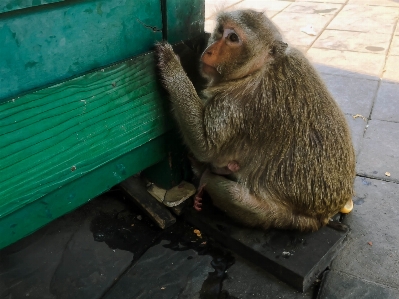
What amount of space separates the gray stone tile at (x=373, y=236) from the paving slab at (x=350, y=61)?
7.11ft

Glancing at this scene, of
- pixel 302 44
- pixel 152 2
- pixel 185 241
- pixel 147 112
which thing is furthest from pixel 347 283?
pixel 302 44

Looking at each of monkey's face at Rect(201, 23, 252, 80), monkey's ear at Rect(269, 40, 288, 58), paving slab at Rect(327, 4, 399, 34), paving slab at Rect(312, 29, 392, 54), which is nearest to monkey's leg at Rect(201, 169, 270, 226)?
monkey's face at Rect(201, 23, 252, 80)

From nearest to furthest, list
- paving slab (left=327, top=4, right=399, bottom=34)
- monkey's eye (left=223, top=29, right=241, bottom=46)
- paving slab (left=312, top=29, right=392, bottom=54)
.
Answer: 1. monkey's eye (left=223, top=29, right=241, bottom=46)
2. paving slab (left=312, top=29, right=392, bottom=54)
3. paving slab (left=327, top=4, right=399, bottom=34)

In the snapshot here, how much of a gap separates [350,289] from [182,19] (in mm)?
1836

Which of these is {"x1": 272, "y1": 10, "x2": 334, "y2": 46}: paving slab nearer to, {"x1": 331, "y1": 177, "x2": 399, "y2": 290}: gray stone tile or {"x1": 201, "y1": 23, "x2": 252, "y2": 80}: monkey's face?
{"x1": 331, "y1": 177, "x2": 399, "y2": 290}: gray stone tile

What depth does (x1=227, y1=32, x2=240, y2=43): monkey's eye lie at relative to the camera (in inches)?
89.3

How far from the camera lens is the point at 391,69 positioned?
506 cm

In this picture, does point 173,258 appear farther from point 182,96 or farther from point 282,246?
point 182,96

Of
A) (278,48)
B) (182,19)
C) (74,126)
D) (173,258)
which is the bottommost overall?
(173,258)

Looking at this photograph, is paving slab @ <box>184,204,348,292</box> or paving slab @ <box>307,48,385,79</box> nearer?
paving slab @ <box>184,204,348,292</box>

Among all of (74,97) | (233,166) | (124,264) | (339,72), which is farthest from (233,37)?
(339,72)

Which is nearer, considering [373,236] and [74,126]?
[74,126]

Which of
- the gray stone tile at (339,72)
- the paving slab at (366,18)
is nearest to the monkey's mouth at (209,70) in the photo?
the gray stone tile at (339,72)

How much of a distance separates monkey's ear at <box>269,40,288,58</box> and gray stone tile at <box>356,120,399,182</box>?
1473 millimetres
